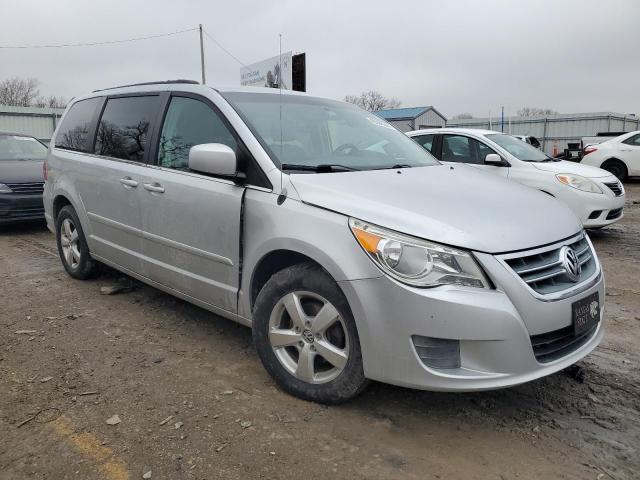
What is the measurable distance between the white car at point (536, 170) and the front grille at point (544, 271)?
15.3 ft

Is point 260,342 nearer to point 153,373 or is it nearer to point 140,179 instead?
point 153,373

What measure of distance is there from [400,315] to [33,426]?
1926mm

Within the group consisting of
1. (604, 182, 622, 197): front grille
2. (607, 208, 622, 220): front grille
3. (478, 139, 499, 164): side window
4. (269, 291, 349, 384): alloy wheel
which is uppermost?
(478, 139, 499, 164): side window

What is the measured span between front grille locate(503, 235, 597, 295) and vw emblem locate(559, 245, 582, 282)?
0.03 feet

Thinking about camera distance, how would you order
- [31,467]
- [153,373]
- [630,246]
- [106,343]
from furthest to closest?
[630,246] < [106,343] < [153,373] < [31,467]

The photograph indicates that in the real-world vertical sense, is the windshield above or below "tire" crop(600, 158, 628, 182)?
above

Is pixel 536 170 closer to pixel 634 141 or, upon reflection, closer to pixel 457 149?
pixel 457 149

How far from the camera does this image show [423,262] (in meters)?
2.41

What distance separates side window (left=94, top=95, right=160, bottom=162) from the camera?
159 inches

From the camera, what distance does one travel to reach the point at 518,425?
8.84ft

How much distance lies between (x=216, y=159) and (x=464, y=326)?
1639 millimetres

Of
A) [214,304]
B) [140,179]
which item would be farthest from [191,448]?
[140,179]

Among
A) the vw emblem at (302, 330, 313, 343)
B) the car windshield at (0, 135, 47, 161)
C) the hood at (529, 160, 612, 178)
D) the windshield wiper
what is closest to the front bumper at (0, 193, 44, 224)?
the car windshield at (0, 135, 47, 161)

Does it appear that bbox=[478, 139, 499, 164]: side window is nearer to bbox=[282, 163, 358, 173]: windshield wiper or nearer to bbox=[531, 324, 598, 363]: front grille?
bbox=[282, 163, 358, 173]: windshield wiper
